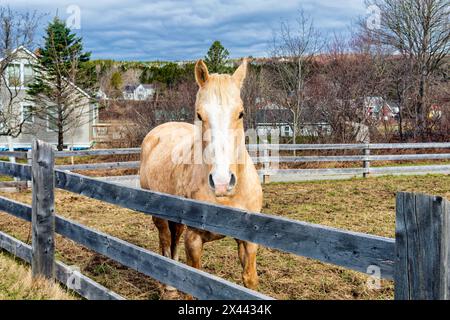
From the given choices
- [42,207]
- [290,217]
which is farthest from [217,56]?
[42,207]

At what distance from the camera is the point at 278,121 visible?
22.5 metres

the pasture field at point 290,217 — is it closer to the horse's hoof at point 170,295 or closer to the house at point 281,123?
Result: the horse's hoof at point 170,295

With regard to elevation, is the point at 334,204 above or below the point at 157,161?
below

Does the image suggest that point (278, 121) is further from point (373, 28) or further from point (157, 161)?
point (157, 161)

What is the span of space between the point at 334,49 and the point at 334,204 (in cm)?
1681

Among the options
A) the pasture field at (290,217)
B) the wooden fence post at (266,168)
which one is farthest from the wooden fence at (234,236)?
the wooden fence post at (266,168)

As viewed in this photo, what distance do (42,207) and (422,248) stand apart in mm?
3621

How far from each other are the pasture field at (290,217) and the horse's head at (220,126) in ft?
6.32

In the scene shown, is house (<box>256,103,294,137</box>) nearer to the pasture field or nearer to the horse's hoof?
the pasture field

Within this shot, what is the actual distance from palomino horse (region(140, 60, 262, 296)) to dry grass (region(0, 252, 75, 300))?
4.01ft

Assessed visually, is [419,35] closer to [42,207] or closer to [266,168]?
[266,168]
